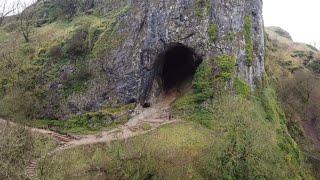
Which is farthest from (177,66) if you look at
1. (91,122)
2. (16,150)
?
(16,150)

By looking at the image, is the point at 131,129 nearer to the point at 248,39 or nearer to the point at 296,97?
the point at 248,39

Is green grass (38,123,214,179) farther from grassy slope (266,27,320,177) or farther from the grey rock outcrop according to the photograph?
grassy slope (266,27,320,177)

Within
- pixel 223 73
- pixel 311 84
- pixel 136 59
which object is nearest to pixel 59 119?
pixel 136 59

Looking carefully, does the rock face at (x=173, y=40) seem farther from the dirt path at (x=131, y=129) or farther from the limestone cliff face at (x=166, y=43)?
the dirt path at (x=131, y=129)

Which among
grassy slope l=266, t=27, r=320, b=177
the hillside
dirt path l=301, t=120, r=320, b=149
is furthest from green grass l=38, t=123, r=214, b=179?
dirt path l=301, t=120, r=320, b=149

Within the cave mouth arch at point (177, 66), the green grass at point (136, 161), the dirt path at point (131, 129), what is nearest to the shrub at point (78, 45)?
the cave mouth arch at point (177, 66)

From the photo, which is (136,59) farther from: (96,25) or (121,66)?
(96,25)
